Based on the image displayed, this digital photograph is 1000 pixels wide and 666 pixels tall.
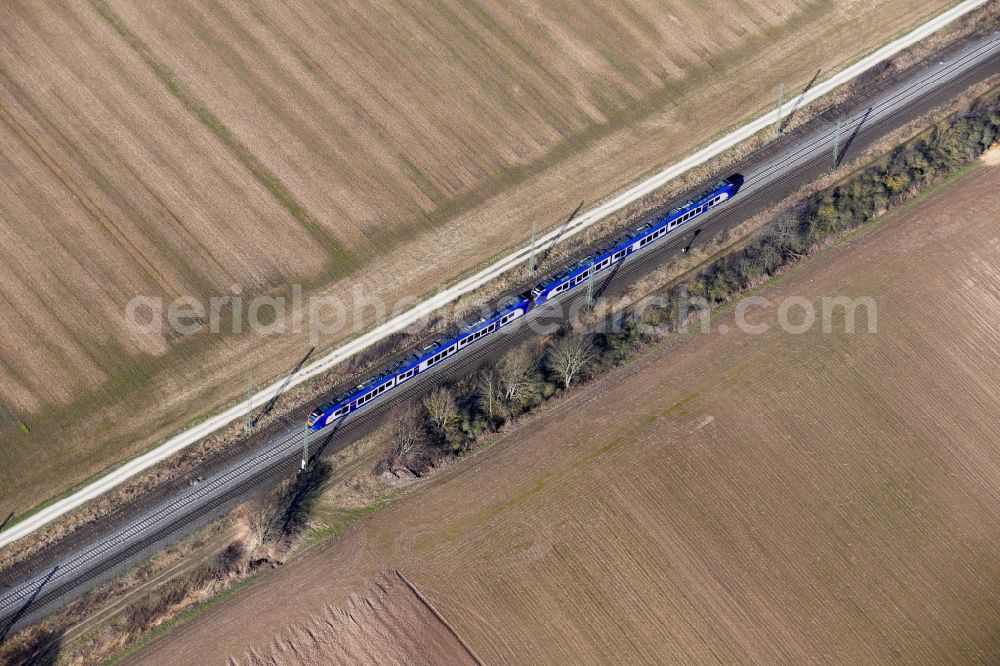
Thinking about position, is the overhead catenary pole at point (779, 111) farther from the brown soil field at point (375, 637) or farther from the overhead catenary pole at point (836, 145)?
the brown soil field at point (375, 637)

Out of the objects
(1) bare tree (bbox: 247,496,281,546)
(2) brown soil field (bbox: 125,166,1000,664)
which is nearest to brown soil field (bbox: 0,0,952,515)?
(1) bare tree (bbox: 247,496,281,546)

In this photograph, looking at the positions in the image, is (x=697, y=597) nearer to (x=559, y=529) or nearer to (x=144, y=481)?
(x=559, y=529)

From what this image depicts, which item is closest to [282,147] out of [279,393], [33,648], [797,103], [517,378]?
[279,393]

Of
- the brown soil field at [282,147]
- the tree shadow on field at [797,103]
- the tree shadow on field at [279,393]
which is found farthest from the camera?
the tree shadow on field at [797,103]

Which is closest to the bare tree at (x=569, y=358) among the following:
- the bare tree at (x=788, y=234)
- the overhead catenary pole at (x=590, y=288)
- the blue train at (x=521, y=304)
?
the overhead catenary pole at (x=590, y=288)

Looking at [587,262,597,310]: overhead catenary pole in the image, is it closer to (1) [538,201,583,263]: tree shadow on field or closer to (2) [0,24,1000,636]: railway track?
(2) [0,24,1000,636]: railway track
